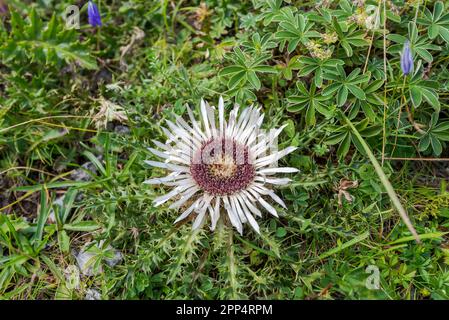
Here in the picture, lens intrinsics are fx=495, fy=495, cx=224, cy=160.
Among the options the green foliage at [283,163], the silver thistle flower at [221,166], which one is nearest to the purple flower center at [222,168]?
the silver thistle flower at [221,166]

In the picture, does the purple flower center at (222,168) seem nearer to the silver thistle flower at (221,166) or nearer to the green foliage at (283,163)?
the silver thistle flower at (221,166)

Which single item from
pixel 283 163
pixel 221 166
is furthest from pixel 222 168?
pixel 283 163

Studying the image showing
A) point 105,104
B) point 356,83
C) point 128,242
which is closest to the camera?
point 356,83

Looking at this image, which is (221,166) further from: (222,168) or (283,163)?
(283,163)

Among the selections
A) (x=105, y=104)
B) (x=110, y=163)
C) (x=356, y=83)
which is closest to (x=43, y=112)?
(x=105, y=104)

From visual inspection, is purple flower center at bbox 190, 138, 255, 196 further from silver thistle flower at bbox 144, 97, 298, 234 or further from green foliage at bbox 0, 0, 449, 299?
green foliage at bbox 0, 0, 449, 299

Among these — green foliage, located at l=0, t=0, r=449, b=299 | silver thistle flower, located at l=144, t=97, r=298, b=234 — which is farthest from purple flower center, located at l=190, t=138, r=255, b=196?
green foliage, located at l=0, t=0, r=449, b=299

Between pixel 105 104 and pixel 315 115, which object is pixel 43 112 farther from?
pixel 315 115
